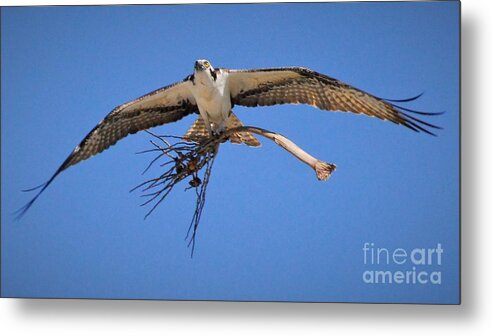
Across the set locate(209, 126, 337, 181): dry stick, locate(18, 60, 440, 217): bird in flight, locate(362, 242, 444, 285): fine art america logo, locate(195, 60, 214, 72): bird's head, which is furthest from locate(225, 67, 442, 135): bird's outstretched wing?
locate(362, 242, 444, 285): fine art america logo

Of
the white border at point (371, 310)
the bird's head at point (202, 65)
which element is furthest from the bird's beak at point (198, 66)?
the white border at point (371, 310)

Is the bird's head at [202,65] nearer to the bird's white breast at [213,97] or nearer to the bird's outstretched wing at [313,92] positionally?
the bird's white breast at [213,97]

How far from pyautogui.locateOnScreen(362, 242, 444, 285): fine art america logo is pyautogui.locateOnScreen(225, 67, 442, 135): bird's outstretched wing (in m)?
0.63

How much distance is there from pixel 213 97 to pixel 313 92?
515mm

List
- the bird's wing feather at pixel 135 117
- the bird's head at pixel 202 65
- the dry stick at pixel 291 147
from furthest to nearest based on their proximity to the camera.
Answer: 1. the bird's wing feather at pixel 135 117
2. the bird's head at pixel 202 65
3. the dry stick at pixel 291 147

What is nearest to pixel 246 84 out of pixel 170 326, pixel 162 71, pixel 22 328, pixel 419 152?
pixel 162 71

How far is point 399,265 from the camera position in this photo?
13.9 feet

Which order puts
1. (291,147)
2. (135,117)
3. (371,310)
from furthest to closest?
(135,117)
(371,310)
(291,147)

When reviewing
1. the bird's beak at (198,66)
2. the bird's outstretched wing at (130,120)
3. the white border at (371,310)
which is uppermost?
the bird's beak at (198,66)

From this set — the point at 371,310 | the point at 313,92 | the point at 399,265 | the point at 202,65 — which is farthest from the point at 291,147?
the point at 371,310

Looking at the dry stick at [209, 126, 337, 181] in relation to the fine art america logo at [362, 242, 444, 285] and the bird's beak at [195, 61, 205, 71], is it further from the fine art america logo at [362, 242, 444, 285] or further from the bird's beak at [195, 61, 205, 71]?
the fine art america logo at [362, 242, 444, 285]

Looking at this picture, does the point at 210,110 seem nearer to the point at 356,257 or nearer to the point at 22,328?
the point at 356,257

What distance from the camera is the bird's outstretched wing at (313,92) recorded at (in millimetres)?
4113

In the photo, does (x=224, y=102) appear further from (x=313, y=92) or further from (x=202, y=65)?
(x=313, y=92)
